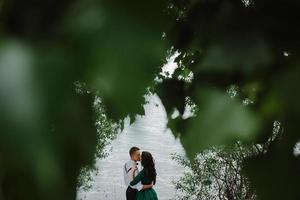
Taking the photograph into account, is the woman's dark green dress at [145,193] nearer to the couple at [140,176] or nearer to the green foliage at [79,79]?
the couple at [140,176]

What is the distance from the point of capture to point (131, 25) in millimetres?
135

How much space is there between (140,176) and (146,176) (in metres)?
0.08

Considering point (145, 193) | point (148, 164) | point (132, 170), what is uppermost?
point (148, 164)

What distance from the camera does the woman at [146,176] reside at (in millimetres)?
3703

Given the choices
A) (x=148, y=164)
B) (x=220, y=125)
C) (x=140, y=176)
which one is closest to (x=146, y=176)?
(x=140, y=176)

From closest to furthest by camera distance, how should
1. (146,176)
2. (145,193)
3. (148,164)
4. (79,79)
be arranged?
(79,79) < (148,164) < (146,176) < (145,193)

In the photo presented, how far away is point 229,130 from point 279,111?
0.14ft

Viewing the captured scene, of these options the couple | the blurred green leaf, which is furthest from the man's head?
the blurred green leaf

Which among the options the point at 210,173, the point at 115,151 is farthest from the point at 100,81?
the point at 115,151

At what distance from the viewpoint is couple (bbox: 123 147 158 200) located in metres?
3.75

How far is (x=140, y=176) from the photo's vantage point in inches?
151

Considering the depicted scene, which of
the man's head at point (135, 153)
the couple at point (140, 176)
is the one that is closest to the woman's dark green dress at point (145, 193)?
the couple at point (140, 176)

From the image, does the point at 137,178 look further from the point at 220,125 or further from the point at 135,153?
the point at 220,125

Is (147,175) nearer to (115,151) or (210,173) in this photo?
(210,173)
